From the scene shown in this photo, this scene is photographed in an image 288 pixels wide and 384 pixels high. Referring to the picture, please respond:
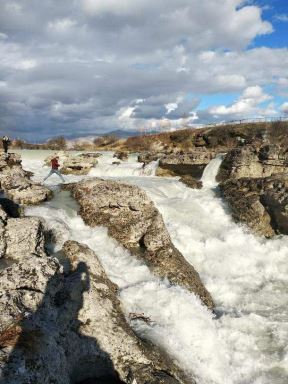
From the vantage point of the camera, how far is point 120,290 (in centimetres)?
1526

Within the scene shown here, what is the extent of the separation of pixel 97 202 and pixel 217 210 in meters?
9.77

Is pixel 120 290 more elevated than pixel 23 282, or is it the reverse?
pixel 23 282

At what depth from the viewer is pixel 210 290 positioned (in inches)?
752

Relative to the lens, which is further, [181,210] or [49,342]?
[181,210]

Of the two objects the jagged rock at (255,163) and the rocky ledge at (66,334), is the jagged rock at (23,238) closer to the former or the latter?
the rocky ledge at (66,334)

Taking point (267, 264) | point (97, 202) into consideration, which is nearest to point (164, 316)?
point (97, 202)

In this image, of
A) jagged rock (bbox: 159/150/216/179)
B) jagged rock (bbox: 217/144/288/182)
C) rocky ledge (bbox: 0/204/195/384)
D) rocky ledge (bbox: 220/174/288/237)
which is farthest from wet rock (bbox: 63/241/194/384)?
jagged rock (bbox: 159/150/216/179)

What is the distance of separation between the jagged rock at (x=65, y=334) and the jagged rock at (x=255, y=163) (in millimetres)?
23872

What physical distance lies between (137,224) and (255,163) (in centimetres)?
1828

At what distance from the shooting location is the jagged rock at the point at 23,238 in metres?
14.9

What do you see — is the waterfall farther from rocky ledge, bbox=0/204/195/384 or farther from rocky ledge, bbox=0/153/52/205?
rocky ledge, bbox=0/204/195/384

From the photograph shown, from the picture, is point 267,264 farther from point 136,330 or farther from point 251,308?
point 136,330

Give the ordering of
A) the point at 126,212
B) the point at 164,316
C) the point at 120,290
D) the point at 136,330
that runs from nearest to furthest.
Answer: the point at 136,330, the point at 164,316, the point at 120,290, the point at 126,212

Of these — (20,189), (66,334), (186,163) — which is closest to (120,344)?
(66,334)
